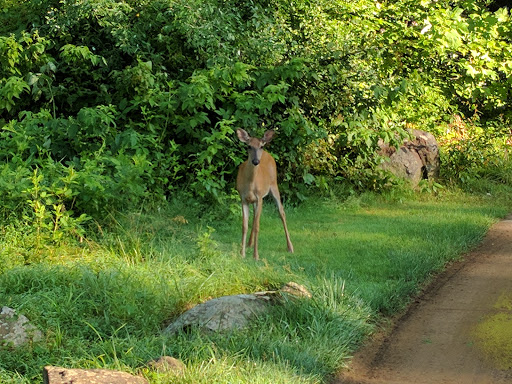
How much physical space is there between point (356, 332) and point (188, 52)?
7133mm

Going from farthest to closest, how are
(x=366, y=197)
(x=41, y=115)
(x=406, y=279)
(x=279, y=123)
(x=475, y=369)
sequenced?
1. (x=366, y=197)
2. (x=279, y=123)
3. (x=41, y=115)
4. (x=406, y=279)
5. (x=475, y=369)

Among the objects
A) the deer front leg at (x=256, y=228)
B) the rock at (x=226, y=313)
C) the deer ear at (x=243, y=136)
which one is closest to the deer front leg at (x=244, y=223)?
the deer front leg at (x=256, y=228)

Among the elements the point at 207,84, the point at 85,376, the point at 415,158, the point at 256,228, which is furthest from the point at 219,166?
the point at 85,376

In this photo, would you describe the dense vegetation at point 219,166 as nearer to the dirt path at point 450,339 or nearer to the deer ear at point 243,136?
the dirt path at point 450,339

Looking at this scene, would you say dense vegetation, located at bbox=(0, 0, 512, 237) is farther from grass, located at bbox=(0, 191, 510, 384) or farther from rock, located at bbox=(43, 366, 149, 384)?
rock, located at bbox=(43, 366, 149, 384)

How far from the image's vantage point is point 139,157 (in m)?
9.60

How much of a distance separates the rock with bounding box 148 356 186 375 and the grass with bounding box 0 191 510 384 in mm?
60

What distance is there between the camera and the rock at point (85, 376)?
14.6ft

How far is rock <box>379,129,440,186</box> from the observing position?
1381 cm

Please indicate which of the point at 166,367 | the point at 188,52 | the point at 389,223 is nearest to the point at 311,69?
the point at 188,52

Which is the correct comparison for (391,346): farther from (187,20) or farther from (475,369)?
(187,20)

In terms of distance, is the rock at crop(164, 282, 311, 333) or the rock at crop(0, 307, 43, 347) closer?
the rock at crop(0, 307, 43, 347)

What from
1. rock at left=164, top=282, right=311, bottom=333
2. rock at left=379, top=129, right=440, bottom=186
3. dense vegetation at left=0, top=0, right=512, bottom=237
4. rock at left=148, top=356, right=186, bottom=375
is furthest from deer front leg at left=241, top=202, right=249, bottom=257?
rock at left=379, top=129, right=440, bottom=186

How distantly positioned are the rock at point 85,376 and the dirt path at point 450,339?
157cm
